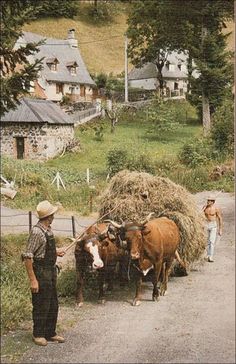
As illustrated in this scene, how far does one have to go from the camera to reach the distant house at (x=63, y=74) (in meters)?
25.4

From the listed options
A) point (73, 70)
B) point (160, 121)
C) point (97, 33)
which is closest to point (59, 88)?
point (73, 70)

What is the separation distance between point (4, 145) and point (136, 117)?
5785mm

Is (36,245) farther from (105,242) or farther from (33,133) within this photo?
(33,133)

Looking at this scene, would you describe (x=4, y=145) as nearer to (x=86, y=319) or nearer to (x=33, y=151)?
(x=33, y=151)

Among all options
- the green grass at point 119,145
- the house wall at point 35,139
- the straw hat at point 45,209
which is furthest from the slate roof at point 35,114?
the straw hat at point 45,209

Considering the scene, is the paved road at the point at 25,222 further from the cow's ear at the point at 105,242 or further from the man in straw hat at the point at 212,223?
the cow's ear at the point at 105,242

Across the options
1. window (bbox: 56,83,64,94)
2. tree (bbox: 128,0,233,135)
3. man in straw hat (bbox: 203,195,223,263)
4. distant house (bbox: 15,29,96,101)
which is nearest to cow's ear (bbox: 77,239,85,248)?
man in straw hat (bbox: 203,195,223,263)

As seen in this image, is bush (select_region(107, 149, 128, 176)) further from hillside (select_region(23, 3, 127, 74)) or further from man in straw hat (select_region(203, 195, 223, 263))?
man in straw hat (select_region(203, 195, 223, 263))

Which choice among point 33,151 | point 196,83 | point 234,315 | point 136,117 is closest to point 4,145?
point 33,151

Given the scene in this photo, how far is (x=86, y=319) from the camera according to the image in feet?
24.2

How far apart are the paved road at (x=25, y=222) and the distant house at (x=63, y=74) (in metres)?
8.96

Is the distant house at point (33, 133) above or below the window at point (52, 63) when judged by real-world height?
below

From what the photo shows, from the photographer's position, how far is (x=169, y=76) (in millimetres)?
27891

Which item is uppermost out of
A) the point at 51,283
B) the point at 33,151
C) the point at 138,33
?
the point at 138,33
